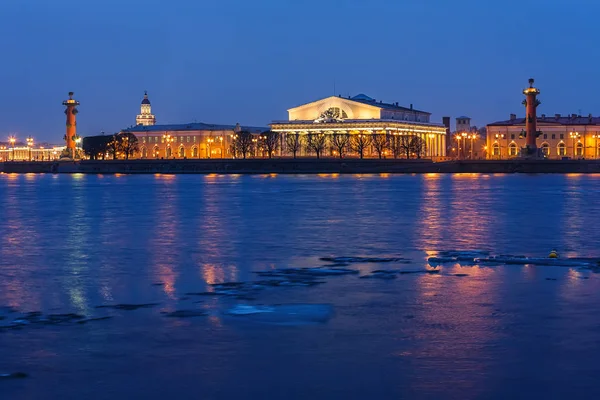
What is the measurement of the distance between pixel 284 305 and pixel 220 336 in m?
1.49

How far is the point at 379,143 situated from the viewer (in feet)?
295

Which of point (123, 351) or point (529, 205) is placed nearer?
point (123, 351)

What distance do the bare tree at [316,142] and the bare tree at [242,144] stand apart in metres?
6.00

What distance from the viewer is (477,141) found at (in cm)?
12106

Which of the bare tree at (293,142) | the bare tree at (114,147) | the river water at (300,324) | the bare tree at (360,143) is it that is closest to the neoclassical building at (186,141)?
the bare tree at (114,147)

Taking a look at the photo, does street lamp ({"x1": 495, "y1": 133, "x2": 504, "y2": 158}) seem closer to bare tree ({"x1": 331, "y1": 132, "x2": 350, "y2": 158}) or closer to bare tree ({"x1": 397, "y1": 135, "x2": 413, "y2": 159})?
bare tree ({"x1": 397, "y1": 135, "x2": 413, "y2": 159})

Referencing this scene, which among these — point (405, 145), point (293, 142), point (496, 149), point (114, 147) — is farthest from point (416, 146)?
point (114, 147)

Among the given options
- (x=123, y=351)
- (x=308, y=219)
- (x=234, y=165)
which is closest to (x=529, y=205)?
(x=308, y=219)

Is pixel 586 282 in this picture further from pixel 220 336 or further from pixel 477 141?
pixel 477 141

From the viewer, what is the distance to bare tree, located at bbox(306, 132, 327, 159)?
90.8m

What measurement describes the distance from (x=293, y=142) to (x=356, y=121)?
21.0 feet

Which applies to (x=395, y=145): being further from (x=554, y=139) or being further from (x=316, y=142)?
(x=554, y=139)

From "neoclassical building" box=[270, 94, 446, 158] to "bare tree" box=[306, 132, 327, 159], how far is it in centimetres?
142

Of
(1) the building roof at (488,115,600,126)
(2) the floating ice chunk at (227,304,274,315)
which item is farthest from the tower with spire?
(2) the floating ice chunk at (227,304,274,315)
